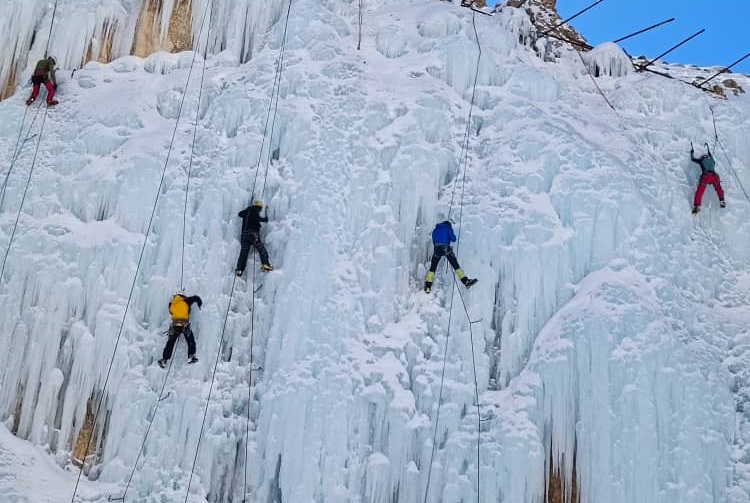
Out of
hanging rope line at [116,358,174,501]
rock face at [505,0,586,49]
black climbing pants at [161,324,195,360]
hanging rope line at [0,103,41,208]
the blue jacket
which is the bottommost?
hanging rope line at [116,358,174,501]

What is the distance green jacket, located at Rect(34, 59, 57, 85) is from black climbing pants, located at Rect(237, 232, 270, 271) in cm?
461

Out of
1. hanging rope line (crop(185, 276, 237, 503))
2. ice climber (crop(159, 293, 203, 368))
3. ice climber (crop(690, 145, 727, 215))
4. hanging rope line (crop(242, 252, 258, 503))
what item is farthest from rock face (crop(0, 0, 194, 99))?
ice climber (crop(690, 145, 727, 215))

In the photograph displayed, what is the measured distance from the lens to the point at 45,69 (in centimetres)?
1194

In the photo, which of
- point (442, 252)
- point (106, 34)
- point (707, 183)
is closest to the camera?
point (442, 252)

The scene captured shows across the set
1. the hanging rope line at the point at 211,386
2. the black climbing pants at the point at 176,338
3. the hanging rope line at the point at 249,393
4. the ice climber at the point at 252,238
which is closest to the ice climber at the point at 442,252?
the ice climber at the point at 252,238

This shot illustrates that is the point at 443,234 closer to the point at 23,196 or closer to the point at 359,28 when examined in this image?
the point at 359,28

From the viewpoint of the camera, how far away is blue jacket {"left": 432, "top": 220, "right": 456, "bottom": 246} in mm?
9812

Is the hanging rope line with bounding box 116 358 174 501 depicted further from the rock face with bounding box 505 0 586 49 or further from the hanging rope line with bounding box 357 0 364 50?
the rock face with bounding box 505 0 586 49

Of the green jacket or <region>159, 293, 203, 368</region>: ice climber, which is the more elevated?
the green jacket

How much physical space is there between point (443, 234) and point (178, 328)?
3.48m

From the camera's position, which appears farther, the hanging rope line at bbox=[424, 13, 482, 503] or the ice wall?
the ice wall

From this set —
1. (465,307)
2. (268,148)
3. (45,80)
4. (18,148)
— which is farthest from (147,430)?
(45,80)

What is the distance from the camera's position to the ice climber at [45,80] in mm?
11805

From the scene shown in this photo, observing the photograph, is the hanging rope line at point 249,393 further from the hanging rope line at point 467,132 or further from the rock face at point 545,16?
the rock face at point 545,16
